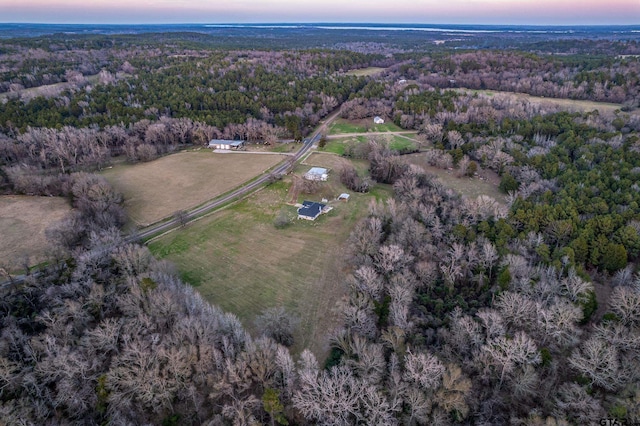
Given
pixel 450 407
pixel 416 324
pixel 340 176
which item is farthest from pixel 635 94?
pixel 450 407

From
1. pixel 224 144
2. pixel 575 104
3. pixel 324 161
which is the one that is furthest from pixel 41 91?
pixel 575 104

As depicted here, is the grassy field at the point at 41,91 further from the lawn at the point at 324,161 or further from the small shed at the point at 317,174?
the small shed at the point at 317,174

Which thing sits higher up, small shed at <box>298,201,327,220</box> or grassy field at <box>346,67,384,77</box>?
grassy field at <box>346,67,384,77</box>

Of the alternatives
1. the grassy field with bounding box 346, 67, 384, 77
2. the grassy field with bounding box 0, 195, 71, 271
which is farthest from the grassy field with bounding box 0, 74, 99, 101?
the grassy field with bounding box 346, 67, 384, 77

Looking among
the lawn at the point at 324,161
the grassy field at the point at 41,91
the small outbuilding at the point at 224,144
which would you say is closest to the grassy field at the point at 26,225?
the small outbuilding at the point at 224,144

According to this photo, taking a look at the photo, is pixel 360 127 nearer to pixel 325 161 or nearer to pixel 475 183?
pixel 325 161

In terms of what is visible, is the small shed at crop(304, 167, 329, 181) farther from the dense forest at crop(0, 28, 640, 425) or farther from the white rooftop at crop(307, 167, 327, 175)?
the dense forest at crop(0, 28, 640, 425)
